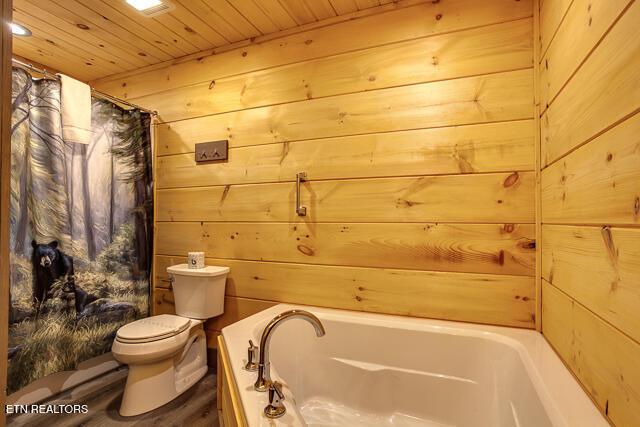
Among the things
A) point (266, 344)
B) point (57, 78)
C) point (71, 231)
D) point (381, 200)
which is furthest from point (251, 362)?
point (57, 78)

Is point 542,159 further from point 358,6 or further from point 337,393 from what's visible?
point 337,393

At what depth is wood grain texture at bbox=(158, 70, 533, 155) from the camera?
144 centimetres

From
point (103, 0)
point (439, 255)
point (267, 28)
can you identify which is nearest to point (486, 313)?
point (439, 255)

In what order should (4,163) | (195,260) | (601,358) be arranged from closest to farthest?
(4,163) < (601,358) < (195,260)

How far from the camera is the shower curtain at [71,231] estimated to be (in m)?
1.52

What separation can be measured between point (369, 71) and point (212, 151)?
1.15 metres

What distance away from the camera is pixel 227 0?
1639mm

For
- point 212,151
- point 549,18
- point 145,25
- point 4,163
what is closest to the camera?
point 4,163

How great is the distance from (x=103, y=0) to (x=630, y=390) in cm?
260

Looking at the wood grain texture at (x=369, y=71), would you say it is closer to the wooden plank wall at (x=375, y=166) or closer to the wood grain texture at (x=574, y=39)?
the wooden plank wall at (x=375, y=166)

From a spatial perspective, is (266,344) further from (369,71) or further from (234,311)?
(369,71)

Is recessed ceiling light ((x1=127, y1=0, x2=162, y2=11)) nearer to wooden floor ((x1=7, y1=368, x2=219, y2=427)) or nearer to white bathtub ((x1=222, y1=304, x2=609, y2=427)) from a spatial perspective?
white bathtub ((x1=222, y1=304, x2=609, y2=427))

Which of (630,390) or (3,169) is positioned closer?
(3,169)

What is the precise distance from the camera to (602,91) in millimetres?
793
